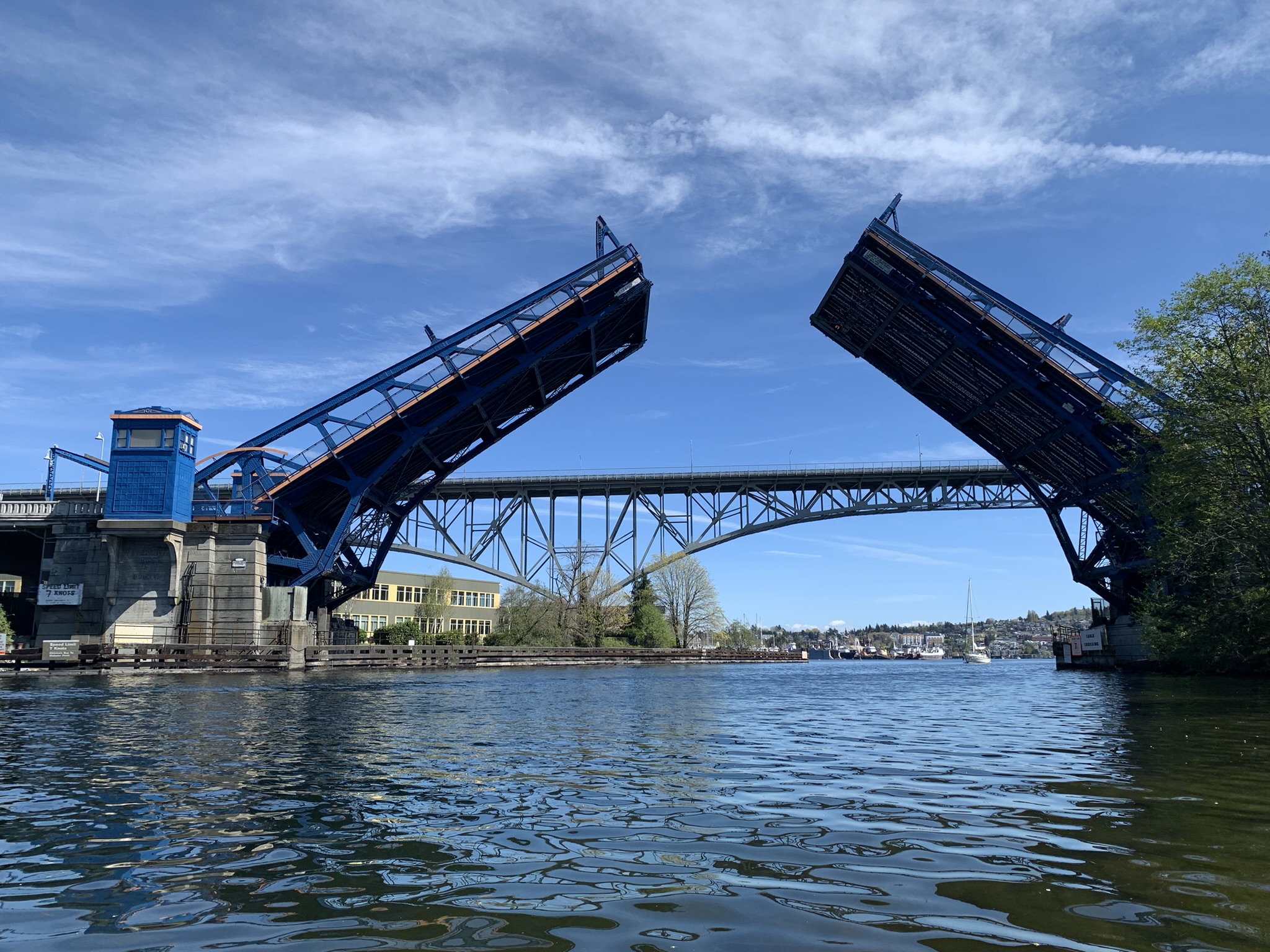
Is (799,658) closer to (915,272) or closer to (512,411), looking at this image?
(512,411)

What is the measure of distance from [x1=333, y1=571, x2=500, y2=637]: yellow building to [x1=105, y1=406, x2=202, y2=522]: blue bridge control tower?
92.1 feet

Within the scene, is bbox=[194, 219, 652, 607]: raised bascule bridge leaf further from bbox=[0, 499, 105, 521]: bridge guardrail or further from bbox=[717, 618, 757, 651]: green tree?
bbox=[717, 618, 757, 651]: green tree

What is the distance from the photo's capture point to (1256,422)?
22594 millimetres

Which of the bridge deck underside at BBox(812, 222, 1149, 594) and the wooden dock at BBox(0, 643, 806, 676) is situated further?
the wooden dock at BBox(0, 643, 806, 676)

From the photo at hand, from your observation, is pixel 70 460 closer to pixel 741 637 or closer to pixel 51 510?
pixel 51 510

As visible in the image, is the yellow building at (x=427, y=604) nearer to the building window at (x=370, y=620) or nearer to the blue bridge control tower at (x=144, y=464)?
the building window at (x=370, y=620)

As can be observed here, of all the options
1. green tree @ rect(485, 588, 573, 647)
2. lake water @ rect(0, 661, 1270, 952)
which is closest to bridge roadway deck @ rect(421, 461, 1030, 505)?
green tree @ rect(485, 588, 573, 647)

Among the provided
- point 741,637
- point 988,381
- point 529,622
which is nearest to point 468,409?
point 988,381

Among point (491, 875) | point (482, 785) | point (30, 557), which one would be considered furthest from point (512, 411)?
point (491, 875)

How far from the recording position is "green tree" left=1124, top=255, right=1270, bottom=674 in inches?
900

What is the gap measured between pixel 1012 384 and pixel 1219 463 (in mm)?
8656

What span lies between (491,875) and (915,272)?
1120 inches

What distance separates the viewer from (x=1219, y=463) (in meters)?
23.3

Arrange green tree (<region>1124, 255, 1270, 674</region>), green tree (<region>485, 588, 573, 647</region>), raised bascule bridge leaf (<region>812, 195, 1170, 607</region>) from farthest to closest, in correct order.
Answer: green tree (<region>485, 588, 573, 647</region>), raised bascule bridge leaf (<region>812, 195, 1170, 607</region>), green tree (<region>1124, 255, 1270, 674</region>)
